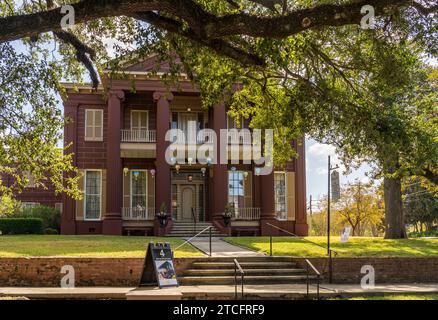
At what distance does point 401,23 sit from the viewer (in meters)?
10.5

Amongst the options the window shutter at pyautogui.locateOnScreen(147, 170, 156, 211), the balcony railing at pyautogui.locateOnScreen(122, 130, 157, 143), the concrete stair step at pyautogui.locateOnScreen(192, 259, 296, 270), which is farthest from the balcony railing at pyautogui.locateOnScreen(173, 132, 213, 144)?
the concrete stair step at pyautogui.locateOnScreen(192, 259, 296, 270)

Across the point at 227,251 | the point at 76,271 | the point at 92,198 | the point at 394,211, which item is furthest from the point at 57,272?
the point at 394,211

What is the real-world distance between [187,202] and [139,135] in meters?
3.97

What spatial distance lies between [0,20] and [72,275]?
6.82m

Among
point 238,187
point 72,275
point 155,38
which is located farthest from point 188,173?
point 155,38

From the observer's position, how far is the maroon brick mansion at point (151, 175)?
2506cm

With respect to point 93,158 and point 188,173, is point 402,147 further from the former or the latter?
point 93,158

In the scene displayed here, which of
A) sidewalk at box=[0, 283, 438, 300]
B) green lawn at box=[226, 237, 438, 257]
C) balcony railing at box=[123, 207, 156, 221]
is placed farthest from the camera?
balcony railing at box=[123, 207, 156, 221]

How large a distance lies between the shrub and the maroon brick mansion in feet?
3.94

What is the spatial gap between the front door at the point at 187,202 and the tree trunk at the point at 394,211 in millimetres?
9119

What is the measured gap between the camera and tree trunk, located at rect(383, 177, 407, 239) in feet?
77.0

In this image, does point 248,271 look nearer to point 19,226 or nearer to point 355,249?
point 355,249

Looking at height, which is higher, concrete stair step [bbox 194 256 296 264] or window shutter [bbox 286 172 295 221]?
window shutter [bbox 286 172 295 221]

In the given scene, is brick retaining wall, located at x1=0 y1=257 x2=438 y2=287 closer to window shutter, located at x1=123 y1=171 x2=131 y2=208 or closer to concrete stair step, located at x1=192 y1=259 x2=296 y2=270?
Result: concrete stair step, located at x1=192 y1=259 x2=296 y2=270
